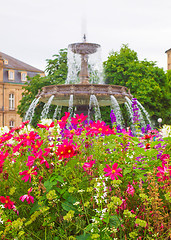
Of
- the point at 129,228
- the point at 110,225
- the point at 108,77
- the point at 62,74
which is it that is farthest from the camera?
the point at 108,77

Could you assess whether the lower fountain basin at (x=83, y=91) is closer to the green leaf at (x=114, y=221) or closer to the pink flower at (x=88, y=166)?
the pink flower at (x=88, y=166)

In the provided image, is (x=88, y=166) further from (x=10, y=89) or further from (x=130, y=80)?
(x=10, y=89)

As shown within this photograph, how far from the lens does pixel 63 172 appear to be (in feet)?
8.38

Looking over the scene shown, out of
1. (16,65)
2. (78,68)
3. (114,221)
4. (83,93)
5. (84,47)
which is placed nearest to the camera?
(114,221)

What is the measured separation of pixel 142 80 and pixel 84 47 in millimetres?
16745

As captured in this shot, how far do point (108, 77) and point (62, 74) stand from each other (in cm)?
474

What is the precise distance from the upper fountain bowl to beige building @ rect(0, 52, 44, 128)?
4609cm

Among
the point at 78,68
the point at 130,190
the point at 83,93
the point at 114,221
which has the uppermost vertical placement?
the point at 78,68

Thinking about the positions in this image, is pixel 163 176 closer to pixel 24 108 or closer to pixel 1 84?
pixel 24 108

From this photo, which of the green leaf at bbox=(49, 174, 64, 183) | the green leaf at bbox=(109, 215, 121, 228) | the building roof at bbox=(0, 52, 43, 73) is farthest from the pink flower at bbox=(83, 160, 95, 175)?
the building roof at bbox=(0, 52, 43, 73)

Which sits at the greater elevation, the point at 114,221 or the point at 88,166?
the point at 88,166

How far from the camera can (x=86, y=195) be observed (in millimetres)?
2639

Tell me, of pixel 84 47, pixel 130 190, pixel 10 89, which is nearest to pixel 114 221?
pixel 130 190

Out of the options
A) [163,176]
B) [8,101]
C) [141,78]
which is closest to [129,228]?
[163,176]
